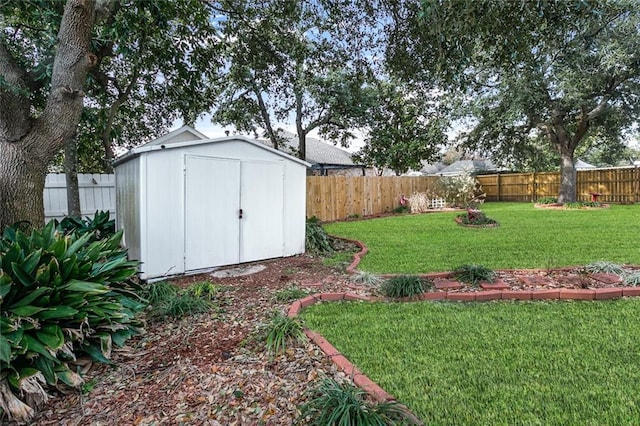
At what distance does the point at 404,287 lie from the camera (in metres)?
4.19

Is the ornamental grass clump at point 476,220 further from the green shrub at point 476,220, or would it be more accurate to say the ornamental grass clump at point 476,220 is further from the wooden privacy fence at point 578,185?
the wooden privacy fence at point 578,185

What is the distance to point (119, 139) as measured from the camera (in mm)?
10422

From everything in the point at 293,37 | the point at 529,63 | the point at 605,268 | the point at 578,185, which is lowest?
the point at 605,268

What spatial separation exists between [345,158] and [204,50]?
631 inches

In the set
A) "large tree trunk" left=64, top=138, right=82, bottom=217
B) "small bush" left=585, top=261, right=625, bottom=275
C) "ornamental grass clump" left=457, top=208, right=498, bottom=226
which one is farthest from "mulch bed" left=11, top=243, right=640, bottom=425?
"ornamental grass clump" left=457, top=208, right=498, bottom=226

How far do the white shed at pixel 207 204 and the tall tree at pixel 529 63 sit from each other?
289 cm

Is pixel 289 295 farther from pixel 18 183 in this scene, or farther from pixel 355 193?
pixel 355 193

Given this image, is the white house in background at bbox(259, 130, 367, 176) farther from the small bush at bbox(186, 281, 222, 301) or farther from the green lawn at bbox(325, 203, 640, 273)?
the small bush at bbox(186, 281, 222, 301)

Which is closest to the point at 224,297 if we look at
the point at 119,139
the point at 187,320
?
the point at 187,320

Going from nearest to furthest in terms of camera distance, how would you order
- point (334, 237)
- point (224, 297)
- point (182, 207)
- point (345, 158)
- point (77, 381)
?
point (77, 381), point (224, 297), point (182, 207), point (334, 237), point (345, 158)

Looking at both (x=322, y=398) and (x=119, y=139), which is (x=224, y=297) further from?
(x=119, y=139)

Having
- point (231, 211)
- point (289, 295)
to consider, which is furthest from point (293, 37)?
point (289, 295)

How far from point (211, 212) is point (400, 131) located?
12.0 m

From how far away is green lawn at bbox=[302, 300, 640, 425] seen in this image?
2.04m
